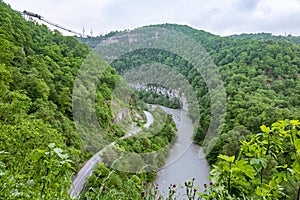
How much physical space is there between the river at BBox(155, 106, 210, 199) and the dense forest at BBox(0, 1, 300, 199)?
636 millimetres

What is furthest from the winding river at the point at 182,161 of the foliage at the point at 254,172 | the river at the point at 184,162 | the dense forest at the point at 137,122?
the foliage at the point at 254,172

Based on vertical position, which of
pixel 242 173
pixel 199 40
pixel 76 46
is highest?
pixel 199 40

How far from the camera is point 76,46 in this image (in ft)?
58.7

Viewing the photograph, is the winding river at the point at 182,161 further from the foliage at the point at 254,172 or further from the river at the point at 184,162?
the foliage at the point at 254,172

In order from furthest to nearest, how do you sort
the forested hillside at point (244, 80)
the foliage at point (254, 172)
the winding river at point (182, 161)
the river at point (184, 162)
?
the forested hillside at point (244, 80) → the river at point (184, 162) → the winding river at point (182, 161) → the foliage at point (254, 172)

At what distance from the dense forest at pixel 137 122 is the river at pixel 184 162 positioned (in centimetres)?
64

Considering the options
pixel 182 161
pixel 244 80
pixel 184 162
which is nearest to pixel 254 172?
pixel 184 162

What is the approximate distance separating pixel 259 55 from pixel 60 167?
26.1 m

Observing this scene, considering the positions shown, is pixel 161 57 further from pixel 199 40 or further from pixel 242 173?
pixel 242 173

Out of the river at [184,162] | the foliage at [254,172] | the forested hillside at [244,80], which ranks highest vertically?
the forested hillside at [244,80]

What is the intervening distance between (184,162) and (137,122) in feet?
10.5

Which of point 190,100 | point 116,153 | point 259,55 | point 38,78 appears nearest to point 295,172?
point 116,153

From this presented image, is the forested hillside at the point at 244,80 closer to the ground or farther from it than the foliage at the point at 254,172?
farther from it

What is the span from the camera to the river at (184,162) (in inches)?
456
